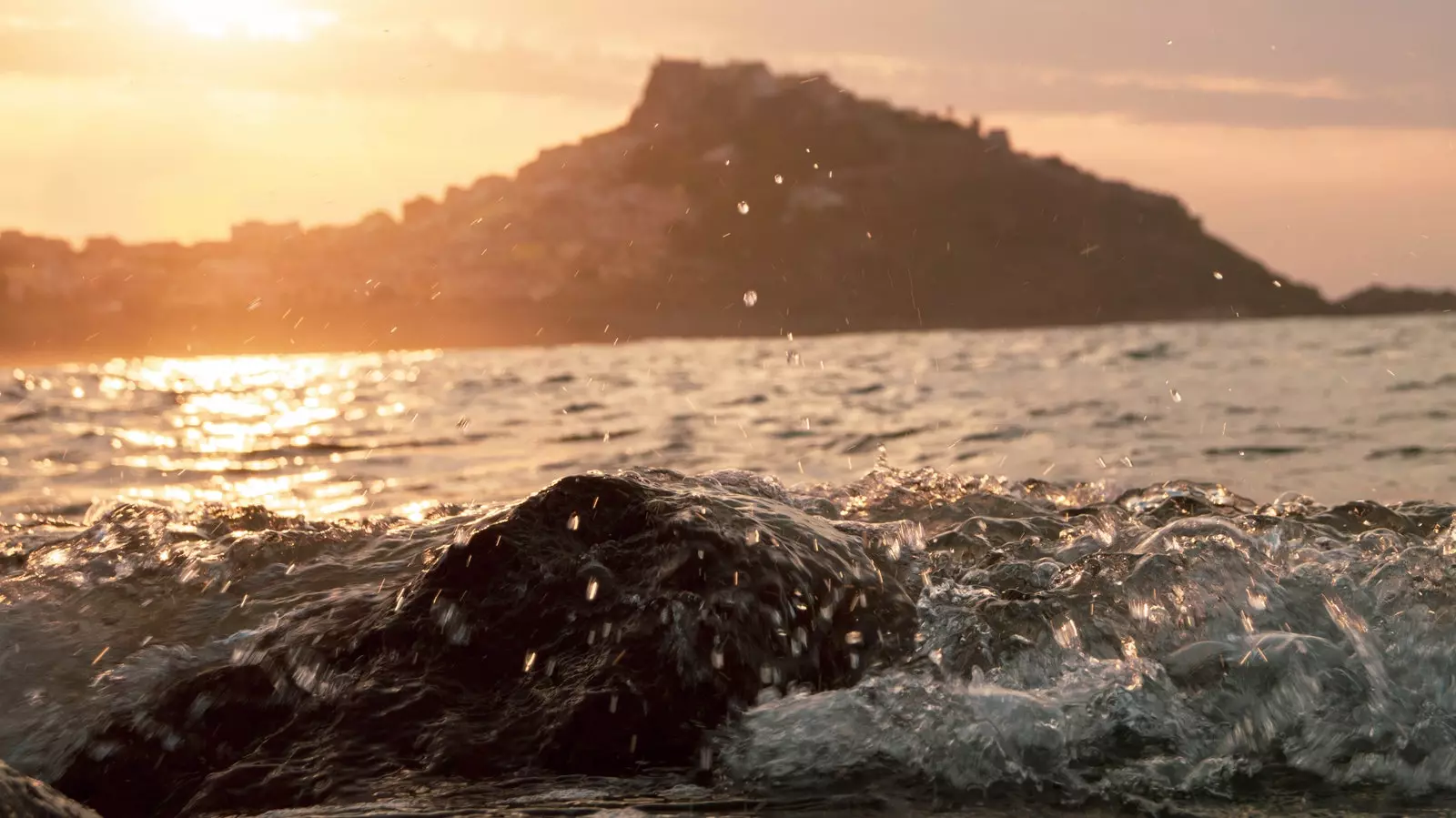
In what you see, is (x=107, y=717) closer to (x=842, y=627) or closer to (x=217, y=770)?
(x=217, y=770)

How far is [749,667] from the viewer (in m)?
3.99

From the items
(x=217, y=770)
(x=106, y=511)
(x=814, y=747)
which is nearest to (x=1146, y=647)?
(x=814, y=747)

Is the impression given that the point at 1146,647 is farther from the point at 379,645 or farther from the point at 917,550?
the point at 379,645

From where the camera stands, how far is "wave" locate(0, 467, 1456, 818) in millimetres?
3543

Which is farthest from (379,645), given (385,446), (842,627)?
(385,446)

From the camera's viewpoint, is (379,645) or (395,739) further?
(379,645)

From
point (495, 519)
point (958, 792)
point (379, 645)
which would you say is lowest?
point (958, 792)

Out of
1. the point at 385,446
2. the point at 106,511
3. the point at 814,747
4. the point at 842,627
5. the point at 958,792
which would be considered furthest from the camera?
the point at 385,446

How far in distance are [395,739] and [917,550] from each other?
2.43m

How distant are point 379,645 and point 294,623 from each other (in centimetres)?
56

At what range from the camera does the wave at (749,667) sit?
3543mm

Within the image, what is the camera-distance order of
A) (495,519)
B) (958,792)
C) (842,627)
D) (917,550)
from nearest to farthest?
(958,792)
(842,627)
(495,519)
(917,550)

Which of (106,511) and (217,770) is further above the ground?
(106,511)

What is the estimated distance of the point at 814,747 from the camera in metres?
3.59
